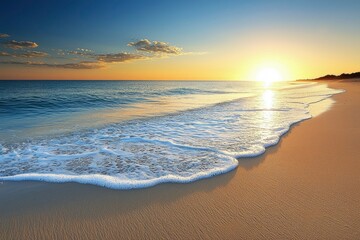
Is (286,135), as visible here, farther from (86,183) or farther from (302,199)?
(86,183)

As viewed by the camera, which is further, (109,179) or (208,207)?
(109,179)

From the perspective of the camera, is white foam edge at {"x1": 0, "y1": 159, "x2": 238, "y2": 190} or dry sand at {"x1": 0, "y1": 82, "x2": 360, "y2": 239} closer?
dry sand at {"x1": 0, "y1": 82, "x2": 360, "y2": 239}

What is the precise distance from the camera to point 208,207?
9.74ft

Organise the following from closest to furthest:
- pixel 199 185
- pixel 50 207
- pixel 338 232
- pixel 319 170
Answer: pixel 338 232 → pixel 50 207 → pixel 199 185 → pixel 319 170

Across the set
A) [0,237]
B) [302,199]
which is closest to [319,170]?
[302,199]

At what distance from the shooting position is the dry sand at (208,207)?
251cm

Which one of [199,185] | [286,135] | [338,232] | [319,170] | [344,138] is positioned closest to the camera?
[338,232]

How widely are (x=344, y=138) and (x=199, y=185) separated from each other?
15.7 feet

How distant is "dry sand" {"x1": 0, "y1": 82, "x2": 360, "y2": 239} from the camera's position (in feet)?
8.24

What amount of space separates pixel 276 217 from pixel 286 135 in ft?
14.2

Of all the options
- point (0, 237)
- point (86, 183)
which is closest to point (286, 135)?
point (86, 183)

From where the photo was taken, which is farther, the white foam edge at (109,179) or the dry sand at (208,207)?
the white foam edge at (109,179)

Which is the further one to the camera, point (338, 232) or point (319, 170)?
point (319, 170)

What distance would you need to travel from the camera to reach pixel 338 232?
96.1 inches
